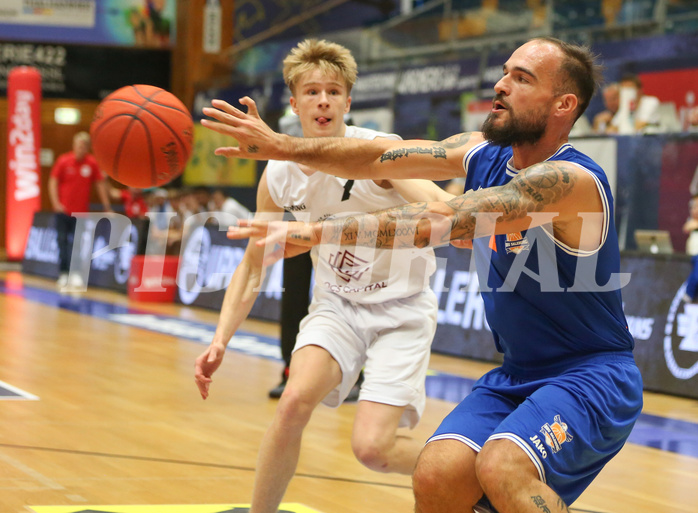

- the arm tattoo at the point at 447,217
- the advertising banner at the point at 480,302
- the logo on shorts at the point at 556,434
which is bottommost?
the advertising banner at the point at 480,302

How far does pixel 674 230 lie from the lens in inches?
357

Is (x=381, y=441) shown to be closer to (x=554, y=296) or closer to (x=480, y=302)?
(x=554, y=296)

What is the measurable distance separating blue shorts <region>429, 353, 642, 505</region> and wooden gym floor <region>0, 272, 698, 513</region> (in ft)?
4.18

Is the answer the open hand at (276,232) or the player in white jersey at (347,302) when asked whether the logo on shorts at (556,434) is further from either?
the player in white jersey at (347,302)

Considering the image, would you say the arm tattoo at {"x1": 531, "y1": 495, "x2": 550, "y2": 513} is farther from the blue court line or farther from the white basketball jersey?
the blue court line

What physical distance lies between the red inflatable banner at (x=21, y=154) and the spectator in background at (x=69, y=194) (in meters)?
3.67

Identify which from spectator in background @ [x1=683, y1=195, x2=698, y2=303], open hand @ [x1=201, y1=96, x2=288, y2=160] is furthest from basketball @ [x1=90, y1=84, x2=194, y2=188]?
spectator in background @ [x1=683, y1=195, x2=698, y2=303]

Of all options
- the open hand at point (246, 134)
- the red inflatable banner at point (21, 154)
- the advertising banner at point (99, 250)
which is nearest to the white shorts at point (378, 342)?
the open hand at point (246, 134)

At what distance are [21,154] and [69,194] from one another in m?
4.18

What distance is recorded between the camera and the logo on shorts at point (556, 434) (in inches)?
99.7

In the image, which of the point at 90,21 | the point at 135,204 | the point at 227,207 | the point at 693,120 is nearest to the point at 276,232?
the point at 693,120

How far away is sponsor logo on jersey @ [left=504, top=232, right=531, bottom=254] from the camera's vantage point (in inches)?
109

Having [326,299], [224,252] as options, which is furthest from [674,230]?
[326,299]

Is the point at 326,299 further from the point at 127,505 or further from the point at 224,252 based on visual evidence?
the point at 224,252
